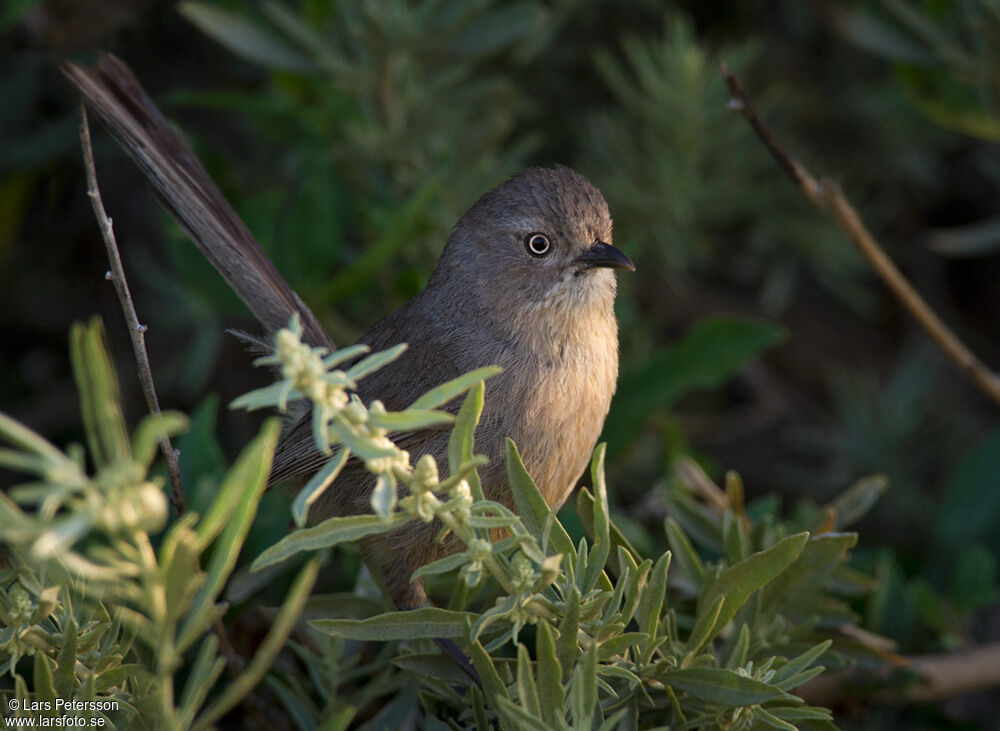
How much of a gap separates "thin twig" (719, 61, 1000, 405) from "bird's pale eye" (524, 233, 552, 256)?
70 centimetres

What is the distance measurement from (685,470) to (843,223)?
0.92 meters

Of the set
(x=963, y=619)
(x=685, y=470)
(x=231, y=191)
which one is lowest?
(x=963, y=619)

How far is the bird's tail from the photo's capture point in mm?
2623

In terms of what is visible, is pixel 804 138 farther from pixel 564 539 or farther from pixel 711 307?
pixel 564 539

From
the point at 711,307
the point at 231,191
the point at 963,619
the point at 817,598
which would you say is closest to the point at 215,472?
the point at 231,191

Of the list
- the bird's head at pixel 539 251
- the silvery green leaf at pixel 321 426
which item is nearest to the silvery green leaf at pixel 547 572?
the silvery green leaf at pixel 321 426

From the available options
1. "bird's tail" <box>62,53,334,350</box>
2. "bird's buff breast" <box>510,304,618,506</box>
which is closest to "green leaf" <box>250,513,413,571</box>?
"bird's buff breast" <box>510,304,618,506</box>

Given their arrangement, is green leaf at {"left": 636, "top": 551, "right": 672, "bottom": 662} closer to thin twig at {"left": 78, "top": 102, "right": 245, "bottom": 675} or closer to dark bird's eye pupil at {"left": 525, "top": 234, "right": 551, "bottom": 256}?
thin twig at {"left": 78, "top": 102, "right": 245, "bottom": 675}

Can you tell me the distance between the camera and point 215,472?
3.21 metres

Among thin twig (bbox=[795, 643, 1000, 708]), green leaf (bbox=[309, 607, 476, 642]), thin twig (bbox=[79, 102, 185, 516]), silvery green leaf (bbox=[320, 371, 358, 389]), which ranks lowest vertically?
thin twig (bbox=[795, 643, 1000, 708])

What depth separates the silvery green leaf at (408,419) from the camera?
1.44 meters

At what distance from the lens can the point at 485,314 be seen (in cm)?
314

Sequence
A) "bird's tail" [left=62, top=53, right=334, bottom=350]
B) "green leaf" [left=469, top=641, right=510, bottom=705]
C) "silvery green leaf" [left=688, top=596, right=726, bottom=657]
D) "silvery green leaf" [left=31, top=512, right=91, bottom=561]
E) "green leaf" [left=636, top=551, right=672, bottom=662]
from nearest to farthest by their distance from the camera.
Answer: "silvery green leaf" [left=31, top=512, right=91, bottom=561]
"green leaf" [left=469, top=641, right=510, bottom=705]
"green leaf" [left=636, top=551, right=672, bottom=662]
"silvery green leaf" [left=688, top=596, right=726, bottom=657]
"bird's tail" [left=62, top=53, right=334, bottom=350]

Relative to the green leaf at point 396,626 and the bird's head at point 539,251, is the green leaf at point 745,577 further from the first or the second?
the bird's head at point 539,251
